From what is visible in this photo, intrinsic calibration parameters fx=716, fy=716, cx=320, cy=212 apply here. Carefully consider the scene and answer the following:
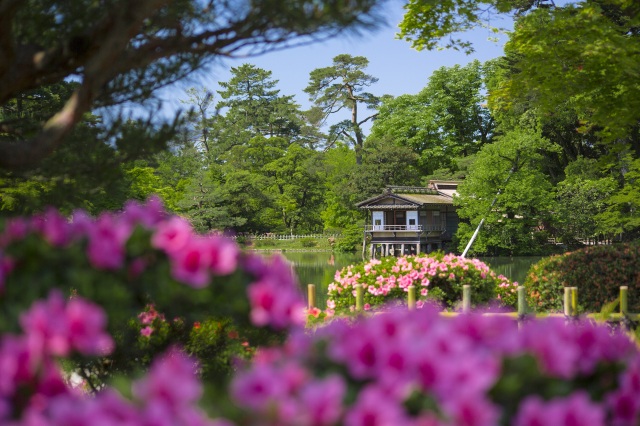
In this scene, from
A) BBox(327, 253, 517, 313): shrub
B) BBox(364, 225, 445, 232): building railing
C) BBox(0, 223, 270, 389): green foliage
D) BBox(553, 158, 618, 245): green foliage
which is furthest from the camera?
BBox(364, 225, 445, 232): building railing

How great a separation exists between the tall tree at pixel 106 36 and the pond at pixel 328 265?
59.2 feet

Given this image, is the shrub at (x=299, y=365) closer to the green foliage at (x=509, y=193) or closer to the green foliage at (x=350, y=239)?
→ the green foliage at (x=509, y=193)

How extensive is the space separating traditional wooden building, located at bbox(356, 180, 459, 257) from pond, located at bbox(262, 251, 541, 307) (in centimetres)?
192

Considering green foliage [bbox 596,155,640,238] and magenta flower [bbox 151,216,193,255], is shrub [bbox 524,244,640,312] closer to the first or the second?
magenta flower [bbox 151,216,193,255]

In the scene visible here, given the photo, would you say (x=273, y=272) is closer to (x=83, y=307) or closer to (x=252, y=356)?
(x=83, y=307)

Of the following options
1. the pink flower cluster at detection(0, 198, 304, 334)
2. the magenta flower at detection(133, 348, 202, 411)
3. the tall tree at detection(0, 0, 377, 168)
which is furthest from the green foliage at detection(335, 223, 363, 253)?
the magenta flower at detection(133, 348, 202, 411)

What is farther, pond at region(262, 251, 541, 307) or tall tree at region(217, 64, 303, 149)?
tall tree at region(217, 64, 303, 149)

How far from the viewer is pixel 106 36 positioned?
388 cm

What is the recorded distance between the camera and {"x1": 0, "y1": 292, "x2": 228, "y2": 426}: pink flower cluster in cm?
168

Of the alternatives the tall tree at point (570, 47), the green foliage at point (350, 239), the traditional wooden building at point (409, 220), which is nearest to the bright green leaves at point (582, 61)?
the tall tree at point (570, 47)

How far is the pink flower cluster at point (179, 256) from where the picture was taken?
2.25 meters

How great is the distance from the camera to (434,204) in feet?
135

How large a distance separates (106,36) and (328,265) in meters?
33.4

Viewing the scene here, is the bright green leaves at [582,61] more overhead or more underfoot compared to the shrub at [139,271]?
more overhead
